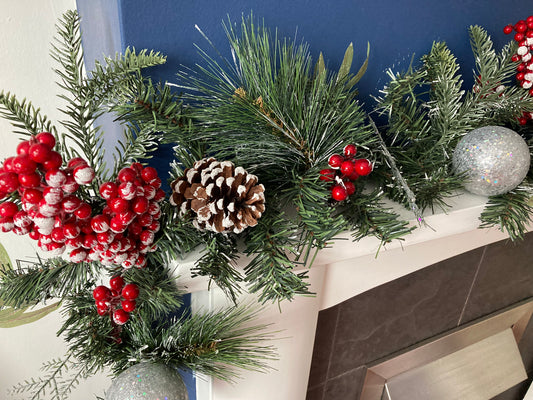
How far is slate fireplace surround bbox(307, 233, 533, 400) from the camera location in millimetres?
698

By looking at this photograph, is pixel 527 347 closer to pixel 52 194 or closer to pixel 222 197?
pixel 222 197

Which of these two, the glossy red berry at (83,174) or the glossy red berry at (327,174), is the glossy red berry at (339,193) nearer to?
the glossy red berry at (327,174)

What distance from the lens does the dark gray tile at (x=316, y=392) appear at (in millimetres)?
750

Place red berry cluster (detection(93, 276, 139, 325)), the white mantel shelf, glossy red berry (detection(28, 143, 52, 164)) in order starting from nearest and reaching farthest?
glossy red berry (detection(28, 143, 52, 164))
red berry cluster (detection(93, 276, 139, 325))
the white mantel shelf

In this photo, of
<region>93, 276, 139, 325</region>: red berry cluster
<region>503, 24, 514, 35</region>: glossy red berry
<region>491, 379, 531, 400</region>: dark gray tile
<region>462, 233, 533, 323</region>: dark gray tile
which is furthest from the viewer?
<region>491, 379, 531, 400</region>: dark gray tile

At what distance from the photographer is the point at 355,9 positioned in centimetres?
49

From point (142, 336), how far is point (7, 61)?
39 cm

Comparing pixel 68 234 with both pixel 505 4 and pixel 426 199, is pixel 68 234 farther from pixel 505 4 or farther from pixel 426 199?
pixel 505 4

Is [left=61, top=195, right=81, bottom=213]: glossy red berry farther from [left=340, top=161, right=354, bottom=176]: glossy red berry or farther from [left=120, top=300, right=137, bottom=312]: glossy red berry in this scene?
[left=340, top=161, right=354, bottom=176]: glossy red berry

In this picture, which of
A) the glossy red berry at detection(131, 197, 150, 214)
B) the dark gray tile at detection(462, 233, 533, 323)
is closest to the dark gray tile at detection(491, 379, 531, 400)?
the dark gray tile at detection(462, 233, 533, 323)

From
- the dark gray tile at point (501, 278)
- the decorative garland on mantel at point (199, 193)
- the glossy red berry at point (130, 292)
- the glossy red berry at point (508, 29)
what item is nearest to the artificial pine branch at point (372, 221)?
the decorative garland on mantel at point (199, 193)

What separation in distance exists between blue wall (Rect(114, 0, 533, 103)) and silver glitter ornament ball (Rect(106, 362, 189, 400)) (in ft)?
1.04

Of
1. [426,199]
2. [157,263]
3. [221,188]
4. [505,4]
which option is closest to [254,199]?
[221,188]

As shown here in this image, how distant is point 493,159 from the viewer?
0.49 m
